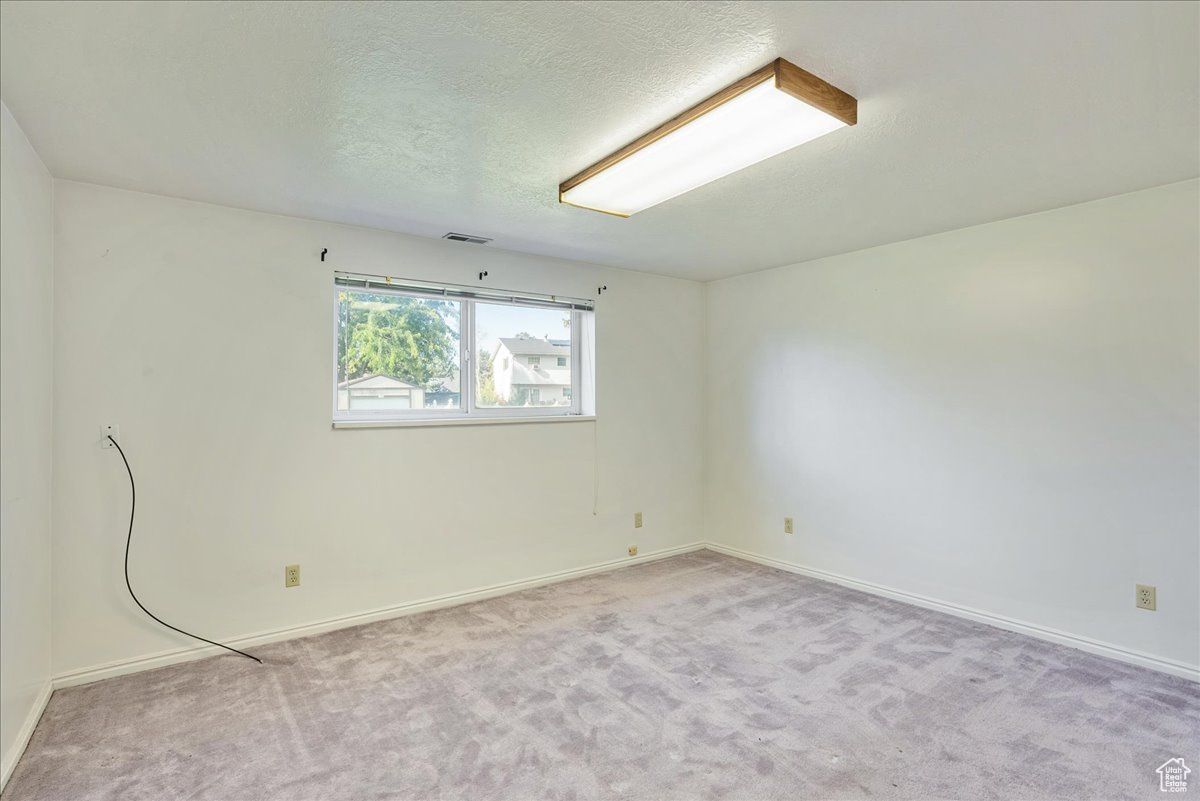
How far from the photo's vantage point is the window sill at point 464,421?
10.5 ft

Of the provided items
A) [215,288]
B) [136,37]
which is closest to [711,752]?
[136,37]

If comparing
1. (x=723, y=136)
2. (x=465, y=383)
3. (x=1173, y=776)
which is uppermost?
(x=723, y=136)

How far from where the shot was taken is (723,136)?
6.52 ft

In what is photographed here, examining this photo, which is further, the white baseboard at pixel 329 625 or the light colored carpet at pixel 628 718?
the white baseboard at pixel 329 625

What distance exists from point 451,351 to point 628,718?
234 centimetres

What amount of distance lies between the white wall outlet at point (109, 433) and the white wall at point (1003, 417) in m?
3.91

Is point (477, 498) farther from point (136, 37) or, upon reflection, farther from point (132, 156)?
point (136, 37)

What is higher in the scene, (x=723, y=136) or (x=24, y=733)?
(x=723, y=136)

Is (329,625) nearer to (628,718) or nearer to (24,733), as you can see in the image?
(24,733)

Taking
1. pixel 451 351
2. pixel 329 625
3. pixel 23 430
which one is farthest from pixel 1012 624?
pixel 23 430

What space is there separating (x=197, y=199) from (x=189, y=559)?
1.74 m

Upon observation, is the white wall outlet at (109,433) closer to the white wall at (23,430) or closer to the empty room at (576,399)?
the empty room at (576,399)

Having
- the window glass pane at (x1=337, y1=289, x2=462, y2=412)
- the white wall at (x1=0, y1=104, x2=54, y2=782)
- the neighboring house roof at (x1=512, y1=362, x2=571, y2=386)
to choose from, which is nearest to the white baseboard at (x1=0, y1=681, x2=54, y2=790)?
the white wall at (x1=0, y1=104, x2=54, y2=782)

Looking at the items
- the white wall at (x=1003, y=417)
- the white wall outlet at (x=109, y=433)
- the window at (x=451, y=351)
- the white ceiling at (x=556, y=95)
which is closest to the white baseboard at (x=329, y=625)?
the white wall outlet at (x=109, y=433)
